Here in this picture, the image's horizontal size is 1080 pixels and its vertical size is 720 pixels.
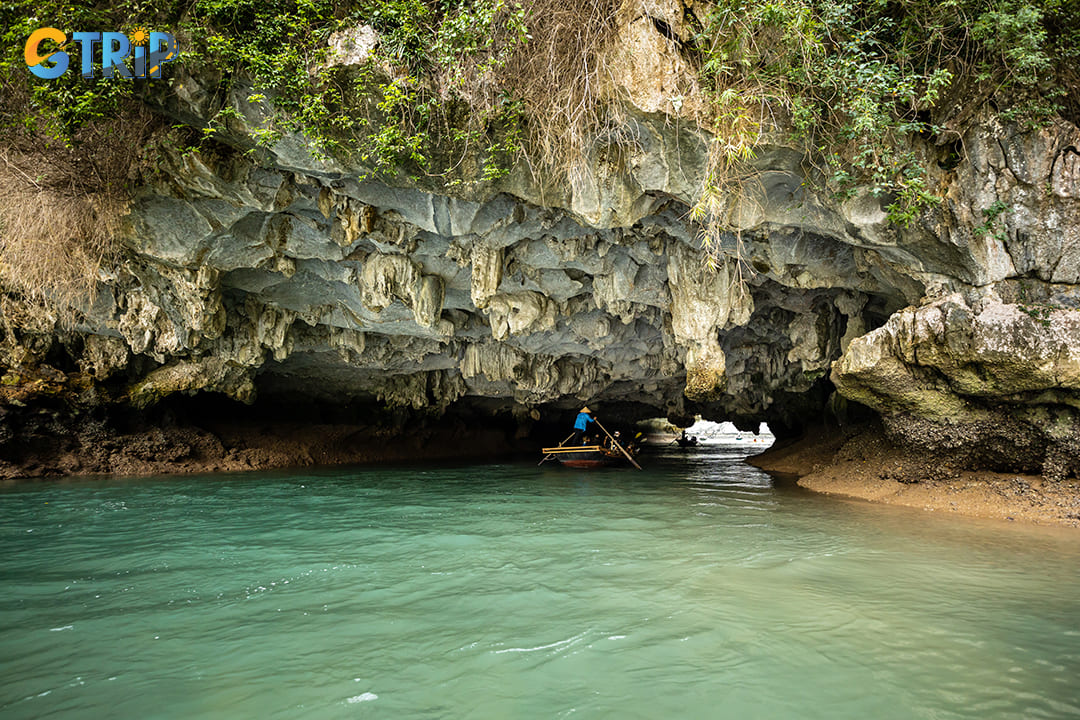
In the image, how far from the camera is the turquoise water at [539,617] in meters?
3.33

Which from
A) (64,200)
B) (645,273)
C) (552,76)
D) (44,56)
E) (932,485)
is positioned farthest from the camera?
(645,273)

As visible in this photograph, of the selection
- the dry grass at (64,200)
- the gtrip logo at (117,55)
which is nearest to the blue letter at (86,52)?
the gtrip logo at (117,55)

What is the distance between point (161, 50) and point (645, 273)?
8.01 metres

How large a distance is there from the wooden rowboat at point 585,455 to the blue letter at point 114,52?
14.3 m

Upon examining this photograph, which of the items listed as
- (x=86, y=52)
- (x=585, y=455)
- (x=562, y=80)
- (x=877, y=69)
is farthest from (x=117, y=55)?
(x=585, y=455)

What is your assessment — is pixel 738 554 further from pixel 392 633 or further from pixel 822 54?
pixel 822 54

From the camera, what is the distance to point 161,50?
7012mm

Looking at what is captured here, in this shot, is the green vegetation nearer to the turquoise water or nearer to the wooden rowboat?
the turquoise water

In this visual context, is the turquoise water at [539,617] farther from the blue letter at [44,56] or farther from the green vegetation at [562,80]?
the blue letter at [44,56]

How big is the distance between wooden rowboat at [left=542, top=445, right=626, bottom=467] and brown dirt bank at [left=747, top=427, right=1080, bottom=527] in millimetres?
6225

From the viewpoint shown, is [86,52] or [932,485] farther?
[932,485]

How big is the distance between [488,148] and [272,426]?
15744mm

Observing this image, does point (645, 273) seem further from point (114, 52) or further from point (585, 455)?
point (585, 455)

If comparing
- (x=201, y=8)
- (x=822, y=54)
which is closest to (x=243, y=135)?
(x=201, y=8)
